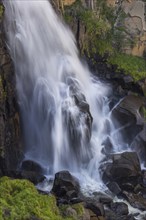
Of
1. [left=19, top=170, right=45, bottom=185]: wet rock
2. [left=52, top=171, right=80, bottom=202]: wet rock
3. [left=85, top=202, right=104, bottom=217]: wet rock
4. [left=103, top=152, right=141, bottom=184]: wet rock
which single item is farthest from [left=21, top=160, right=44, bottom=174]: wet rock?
[left=85, top=202, right=104, bottom=217]: wet rock

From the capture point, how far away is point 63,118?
1883 centimetres

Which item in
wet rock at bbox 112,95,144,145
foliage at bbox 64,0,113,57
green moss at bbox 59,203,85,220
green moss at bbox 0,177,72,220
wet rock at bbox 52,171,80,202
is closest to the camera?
green moss at bbox 0,177,72,220

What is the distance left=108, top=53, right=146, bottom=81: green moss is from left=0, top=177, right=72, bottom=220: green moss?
12.7m

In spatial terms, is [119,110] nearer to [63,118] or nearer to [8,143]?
[63,118]

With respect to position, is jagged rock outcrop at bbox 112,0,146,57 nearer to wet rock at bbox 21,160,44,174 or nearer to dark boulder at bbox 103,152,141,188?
dark boulder at bbox 103,152,141,188

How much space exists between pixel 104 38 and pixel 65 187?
13156 mm

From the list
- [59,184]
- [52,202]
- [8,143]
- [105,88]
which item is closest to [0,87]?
[8,143]

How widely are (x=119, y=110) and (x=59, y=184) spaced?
6.54 meters

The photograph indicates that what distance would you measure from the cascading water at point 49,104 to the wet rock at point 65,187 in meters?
1.72

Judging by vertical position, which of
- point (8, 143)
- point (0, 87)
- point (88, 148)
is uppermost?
point (0, 87)

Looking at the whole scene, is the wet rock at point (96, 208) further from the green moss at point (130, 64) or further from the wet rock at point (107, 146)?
the green moss at point (130, 64)

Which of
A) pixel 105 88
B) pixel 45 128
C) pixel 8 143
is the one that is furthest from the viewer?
pixel 105 88

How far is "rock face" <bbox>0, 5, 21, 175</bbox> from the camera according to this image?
16719 mm

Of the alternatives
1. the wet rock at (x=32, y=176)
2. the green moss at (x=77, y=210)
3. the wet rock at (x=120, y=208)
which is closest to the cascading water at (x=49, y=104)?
the wet rock at (x=32, y=176)
